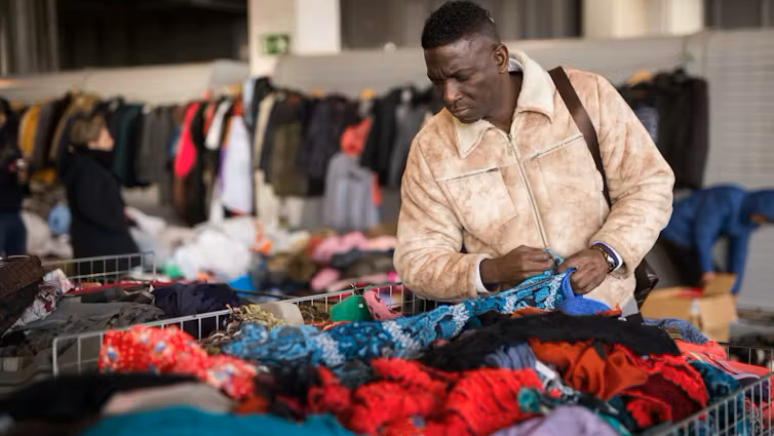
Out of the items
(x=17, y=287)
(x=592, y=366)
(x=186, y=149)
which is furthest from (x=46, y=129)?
(x=592, y=366)

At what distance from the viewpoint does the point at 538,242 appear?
2719 mm

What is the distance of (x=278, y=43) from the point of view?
363 inches

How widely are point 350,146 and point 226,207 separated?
1.44 metres

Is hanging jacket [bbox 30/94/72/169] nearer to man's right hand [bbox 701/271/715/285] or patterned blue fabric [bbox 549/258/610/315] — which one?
man's right hand [bbox 701/271/715/285]

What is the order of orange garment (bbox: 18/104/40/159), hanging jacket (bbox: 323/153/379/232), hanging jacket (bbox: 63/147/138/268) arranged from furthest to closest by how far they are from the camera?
orange garment (bbox: 18/104/40/159)
hanging jacket (bbox: 323/153/379/232)
hanging jacket (bbox: 63/147/138/268)

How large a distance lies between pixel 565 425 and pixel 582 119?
50.1 inches

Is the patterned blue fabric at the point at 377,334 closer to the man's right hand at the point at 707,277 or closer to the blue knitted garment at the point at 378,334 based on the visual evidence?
the blue knitted garment at the point at 378,334

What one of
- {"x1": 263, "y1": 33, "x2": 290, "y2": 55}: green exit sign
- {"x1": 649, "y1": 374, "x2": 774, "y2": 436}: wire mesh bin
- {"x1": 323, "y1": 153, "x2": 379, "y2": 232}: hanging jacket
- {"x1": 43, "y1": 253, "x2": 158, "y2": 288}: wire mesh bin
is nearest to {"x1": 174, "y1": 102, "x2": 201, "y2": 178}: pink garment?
{"x1": 263, "y1": 33, "x2": 290, "y2": 55}: green exit sign

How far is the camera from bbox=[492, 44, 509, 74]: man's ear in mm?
2602

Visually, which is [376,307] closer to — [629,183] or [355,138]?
[629,183]

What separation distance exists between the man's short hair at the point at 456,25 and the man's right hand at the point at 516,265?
608mm

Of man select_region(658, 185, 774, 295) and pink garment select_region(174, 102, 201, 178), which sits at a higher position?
pink garment select_region(174, 102, 201, 178)

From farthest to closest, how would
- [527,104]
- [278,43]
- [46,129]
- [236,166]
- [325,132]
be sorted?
[46,129] < [278,43] < [236,166] < [325,132] < [527,104]

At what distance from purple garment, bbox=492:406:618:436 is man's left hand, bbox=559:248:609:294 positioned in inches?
32.9
